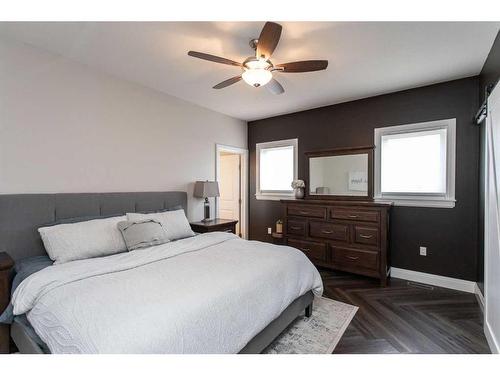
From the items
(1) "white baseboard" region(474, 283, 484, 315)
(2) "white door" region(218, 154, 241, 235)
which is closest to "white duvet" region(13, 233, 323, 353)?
(1) "white baseboard" region(474, 283, 484, 315)

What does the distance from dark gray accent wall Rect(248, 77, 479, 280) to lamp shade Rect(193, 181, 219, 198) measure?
1.88 meters

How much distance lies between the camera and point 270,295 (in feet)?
5.89

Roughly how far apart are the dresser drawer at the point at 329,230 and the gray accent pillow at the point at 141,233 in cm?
223

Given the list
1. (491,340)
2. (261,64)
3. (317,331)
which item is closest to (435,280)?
(491,340)

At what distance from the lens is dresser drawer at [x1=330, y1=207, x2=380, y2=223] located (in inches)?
130

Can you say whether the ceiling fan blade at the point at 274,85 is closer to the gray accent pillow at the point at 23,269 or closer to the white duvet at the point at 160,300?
the white duvet at the point at 160,300

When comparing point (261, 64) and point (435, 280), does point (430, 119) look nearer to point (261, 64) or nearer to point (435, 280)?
point (435, 280)

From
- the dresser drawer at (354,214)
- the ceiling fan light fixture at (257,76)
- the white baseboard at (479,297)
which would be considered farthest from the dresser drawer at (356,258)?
the ceiling fan light fixture at (257,76)

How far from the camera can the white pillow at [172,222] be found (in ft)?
9.01

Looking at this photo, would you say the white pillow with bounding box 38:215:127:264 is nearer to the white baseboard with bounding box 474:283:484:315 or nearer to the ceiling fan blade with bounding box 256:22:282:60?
the ceiling fan blade with bounding box 256:22:282:60

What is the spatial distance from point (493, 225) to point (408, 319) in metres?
1.17

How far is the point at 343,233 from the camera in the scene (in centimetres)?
353
